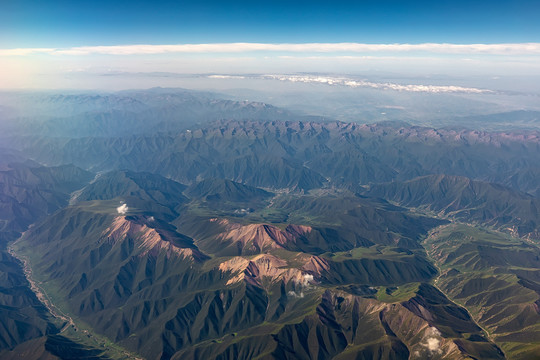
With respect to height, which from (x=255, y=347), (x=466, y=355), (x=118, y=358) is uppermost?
(x=466, y=355)

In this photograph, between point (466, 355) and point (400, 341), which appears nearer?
point (466, 355)

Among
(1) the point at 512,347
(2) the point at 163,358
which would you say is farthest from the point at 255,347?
(1) the point at 512,347

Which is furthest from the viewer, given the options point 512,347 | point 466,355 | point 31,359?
point 512,347

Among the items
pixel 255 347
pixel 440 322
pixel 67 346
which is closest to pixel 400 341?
pixel 440 322

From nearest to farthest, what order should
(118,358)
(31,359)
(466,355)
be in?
(466,355)
(31,359)
(118,358)

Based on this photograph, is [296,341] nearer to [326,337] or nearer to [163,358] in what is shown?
[326,337]

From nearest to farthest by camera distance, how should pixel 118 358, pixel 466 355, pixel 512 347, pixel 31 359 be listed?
pixel 466 355, pixel 31 359, pixel 512 347, pixel 118 358

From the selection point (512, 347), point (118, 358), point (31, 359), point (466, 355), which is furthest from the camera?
point (118, 358)

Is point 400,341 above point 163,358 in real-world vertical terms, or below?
above

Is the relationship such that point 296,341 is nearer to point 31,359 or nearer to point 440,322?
point 440,322

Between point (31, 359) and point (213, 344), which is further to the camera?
Result: point (213, 344)
